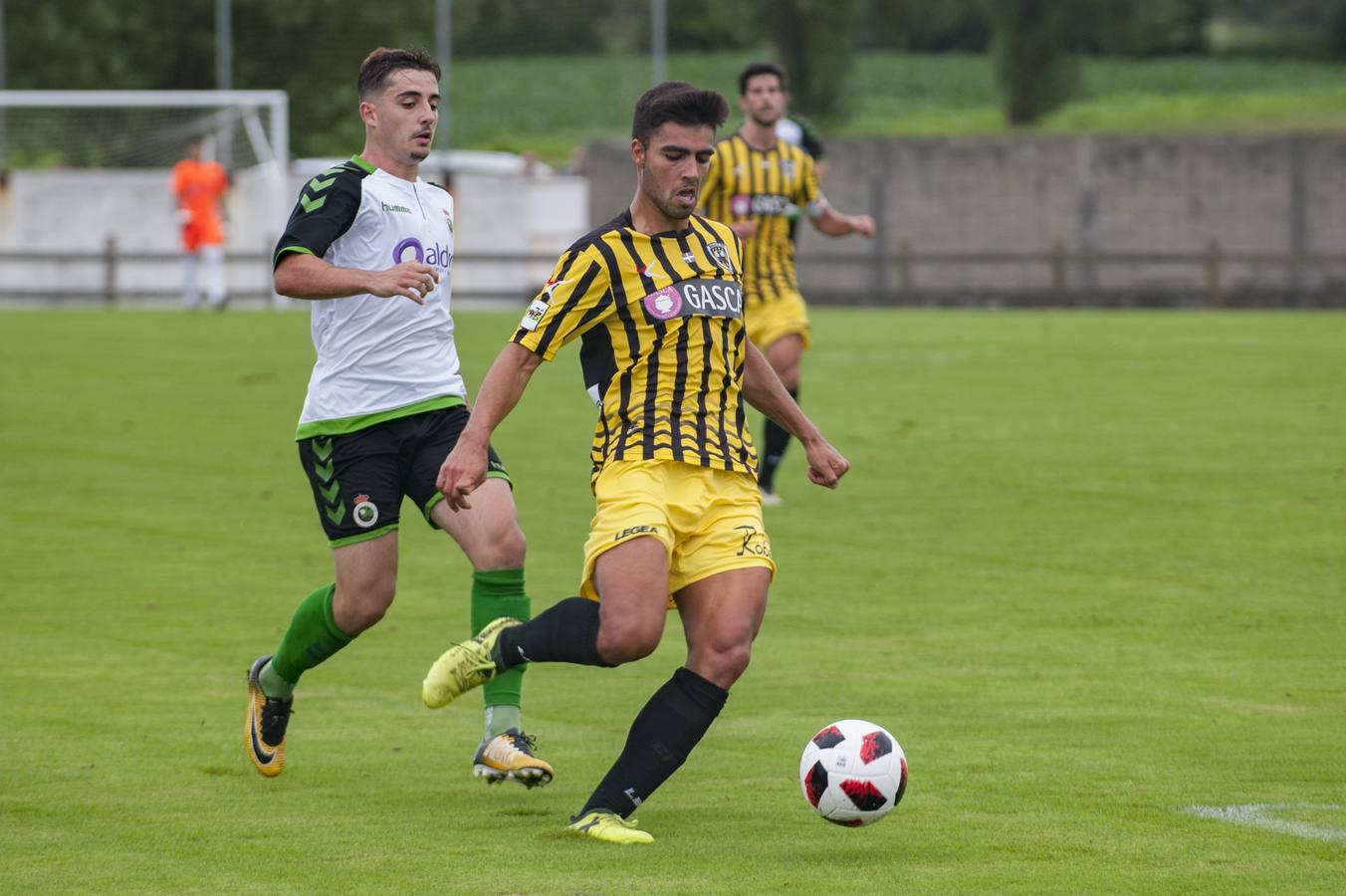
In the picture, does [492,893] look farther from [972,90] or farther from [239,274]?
[972,90]

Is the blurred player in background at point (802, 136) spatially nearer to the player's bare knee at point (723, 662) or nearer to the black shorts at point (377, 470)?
the black shorts at point (377, 470)

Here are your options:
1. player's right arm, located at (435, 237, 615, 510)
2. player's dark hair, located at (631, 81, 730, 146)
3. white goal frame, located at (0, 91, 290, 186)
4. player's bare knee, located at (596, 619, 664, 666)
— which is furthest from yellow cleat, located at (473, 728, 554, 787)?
white goal frame, located at (0, 91, 290, 186)

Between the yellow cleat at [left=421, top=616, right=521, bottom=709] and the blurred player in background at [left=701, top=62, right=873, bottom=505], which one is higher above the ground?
the blurred player in background at [left=701, top=62, right=873, bottom=505]

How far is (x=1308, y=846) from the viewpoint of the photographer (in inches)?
216

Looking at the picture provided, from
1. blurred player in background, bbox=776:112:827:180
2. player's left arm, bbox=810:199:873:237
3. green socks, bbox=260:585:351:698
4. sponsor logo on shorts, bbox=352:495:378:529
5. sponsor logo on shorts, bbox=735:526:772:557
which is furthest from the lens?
blurred player in background, bbox=776:112:827:180

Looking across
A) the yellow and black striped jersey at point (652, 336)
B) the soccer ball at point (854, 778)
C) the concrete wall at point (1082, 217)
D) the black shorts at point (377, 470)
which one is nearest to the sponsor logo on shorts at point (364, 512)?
the black shorts at point (377, 470)

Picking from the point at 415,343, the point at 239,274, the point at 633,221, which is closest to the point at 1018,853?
the point at 633,221

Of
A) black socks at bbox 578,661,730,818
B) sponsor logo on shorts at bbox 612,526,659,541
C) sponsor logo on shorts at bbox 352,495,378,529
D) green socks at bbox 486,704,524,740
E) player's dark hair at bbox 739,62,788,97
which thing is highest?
player's dark hair at bbox 739,62,788,97

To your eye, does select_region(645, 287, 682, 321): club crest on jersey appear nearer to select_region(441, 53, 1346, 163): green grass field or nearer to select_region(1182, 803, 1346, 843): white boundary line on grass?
select_region(1182, 803, 1346, 843): white boundary line on grass

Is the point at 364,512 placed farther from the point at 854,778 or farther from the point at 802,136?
the point at 802,136

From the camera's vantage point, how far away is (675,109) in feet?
18.8

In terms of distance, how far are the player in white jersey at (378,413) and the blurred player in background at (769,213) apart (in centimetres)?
601

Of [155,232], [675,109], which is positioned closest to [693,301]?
[675,109]

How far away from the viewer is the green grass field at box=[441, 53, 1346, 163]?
48406 mm
